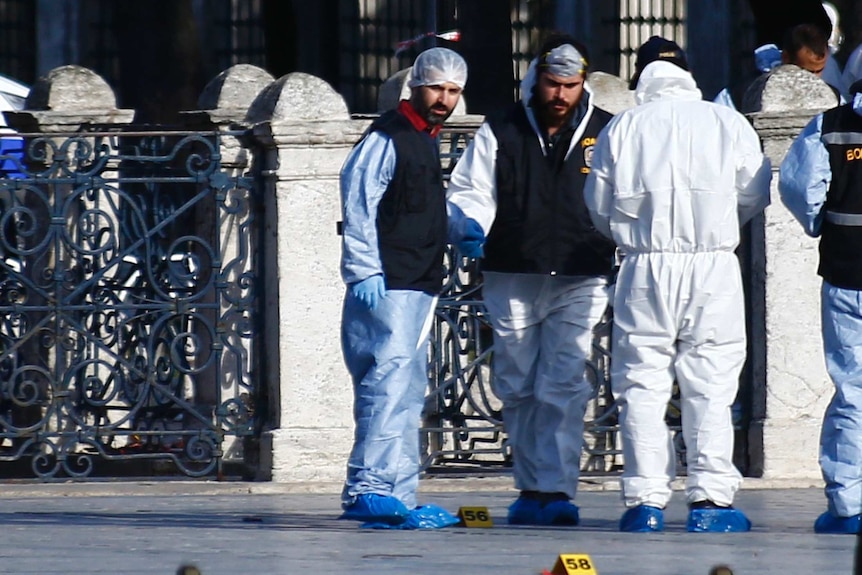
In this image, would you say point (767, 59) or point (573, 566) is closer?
point (573, 566)

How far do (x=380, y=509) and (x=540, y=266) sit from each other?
1151mm

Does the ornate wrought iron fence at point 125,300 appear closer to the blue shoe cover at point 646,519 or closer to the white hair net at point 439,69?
the white hair net at point 439,69

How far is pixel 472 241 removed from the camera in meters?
8.49

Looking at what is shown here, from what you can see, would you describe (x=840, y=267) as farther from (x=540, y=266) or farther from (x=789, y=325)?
(x=789, y=325)

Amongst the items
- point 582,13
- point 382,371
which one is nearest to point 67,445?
A: point 382,371

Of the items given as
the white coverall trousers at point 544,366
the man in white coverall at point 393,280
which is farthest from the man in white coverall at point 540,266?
the man in white coverall at point 393,280

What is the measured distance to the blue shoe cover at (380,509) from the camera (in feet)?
27.4

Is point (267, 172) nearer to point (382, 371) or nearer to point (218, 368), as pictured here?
point (218, 368)

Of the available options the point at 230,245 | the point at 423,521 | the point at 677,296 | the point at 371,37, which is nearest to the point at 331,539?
the point at 423,521

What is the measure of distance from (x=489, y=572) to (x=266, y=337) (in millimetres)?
3994

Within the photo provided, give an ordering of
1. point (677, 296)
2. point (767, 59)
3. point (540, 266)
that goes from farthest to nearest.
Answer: point (767, 59) → point (540, 266) → point (677, 296)

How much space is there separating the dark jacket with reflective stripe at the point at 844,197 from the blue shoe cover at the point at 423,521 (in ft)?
5.59

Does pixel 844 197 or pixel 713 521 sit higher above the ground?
pixel 844 197

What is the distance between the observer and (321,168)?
10.5m
